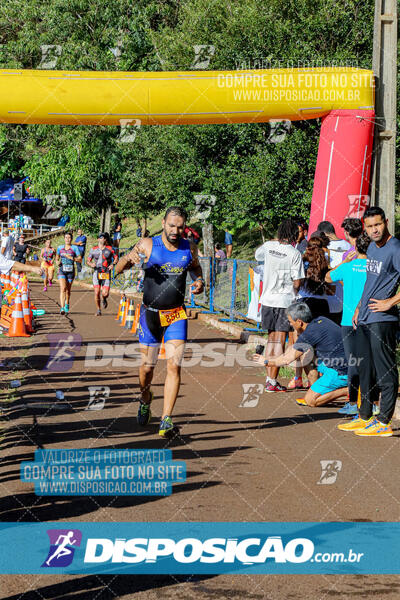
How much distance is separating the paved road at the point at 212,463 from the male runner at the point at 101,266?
7038 millimetres

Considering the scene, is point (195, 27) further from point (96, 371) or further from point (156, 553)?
point (156, 553)

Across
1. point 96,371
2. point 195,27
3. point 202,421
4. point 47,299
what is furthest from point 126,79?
point 195,27

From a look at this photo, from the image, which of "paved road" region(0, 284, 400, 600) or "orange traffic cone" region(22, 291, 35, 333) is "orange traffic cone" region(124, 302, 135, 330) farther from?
"paved road" region(0, 284, 400, 600)

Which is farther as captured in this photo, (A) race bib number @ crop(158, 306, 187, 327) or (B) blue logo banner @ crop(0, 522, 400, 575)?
(A) race bib number @ crop(158, 306, 187, 327)

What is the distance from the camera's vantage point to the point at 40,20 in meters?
47.7

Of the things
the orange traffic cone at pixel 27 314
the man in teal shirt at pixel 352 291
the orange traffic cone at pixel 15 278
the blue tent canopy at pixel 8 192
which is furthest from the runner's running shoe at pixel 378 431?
the blue tent canopy at pixel 8 192

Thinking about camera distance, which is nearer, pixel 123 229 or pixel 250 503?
pixel 250 503

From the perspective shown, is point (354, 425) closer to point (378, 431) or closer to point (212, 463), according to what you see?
point (378, 431)

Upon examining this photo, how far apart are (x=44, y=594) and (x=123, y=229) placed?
44.8 m

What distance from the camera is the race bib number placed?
25.1ft

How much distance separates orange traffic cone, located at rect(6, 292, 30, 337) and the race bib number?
769 centimetres

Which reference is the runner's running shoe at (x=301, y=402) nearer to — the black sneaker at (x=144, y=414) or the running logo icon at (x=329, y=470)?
the black sneaker at (x=144, y=414)

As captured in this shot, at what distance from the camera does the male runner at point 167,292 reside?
7.44m

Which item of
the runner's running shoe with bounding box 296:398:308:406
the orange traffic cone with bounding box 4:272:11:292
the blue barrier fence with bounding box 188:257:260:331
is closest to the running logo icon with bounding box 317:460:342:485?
the runner's running shoe with bounding box 296:398:308:406
